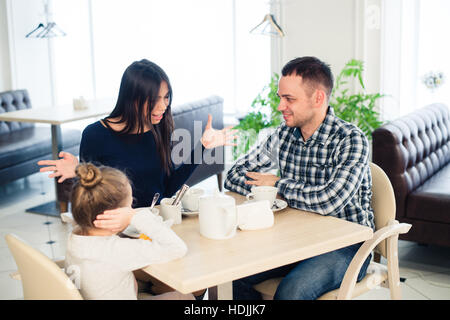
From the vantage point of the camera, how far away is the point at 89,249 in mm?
1531

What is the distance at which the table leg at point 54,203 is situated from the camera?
13.4 ft

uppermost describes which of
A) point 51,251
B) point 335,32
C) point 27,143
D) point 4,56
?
point 335,32

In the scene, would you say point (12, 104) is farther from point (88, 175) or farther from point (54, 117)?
point (88, 175)

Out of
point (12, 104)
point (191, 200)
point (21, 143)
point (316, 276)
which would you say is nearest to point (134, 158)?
point (191, 200)

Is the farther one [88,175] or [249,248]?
[249,248]

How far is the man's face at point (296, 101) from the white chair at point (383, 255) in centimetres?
34

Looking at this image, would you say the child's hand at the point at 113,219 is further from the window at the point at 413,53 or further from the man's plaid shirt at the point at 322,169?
the window at the point at 413,53

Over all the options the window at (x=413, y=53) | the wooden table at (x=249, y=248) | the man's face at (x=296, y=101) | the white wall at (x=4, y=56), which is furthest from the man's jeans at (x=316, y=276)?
the white wall at (x=4, y=56)

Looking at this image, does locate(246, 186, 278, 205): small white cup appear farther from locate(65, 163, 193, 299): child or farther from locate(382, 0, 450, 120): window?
locate(382, 0, 450, 120): window

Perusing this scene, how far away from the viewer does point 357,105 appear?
4254 mm

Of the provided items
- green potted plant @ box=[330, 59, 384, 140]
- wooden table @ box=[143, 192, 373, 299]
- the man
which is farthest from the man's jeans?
green potted plant @ box=[330, 59, 384, 140]

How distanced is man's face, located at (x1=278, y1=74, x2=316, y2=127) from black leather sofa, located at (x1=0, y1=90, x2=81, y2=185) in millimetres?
3001

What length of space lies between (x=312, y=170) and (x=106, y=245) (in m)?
0.92

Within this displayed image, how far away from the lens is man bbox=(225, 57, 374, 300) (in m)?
1.88
